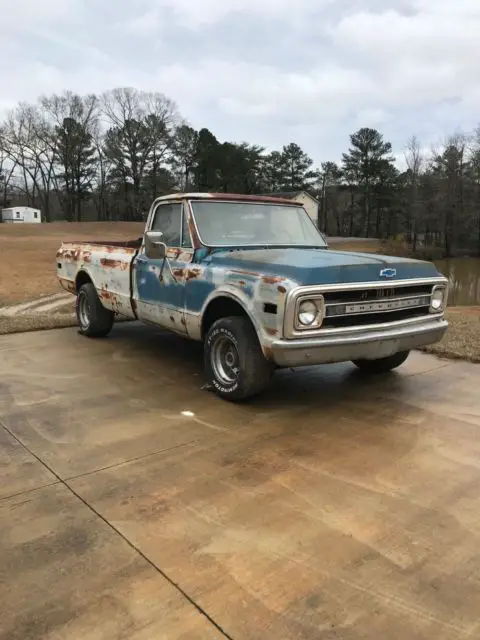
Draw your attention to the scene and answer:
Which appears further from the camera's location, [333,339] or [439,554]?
[333,339]

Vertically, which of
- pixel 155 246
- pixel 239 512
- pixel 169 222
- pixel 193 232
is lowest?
pixel 239 512

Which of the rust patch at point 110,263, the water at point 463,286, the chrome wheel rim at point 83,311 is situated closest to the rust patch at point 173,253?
the rust patch at point 110,263

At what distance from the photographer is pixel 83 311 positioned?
25.1 ft

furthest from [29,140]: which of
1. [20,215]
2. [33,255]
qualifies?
[33,255]

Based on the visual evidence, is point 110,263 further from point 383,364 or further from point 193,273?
point 383,364

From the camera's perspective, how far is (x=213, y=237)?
212 inches

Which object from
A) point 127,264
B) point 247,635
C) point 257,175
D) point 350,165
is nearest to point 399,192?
point 350,165

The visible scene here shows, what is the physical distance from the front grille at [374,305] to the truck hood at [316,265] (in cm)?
11

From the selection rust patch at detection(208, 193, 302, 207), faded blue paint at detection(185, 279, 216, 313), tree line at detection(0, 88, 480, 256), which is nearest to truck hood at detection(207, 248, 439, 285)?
faded blue paint at detection(185, 279, 216, 313)

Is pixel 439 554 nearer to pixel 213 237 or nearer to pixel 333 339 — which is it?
pixel 333 339

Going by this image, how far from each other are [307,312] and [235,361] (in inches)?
36.1

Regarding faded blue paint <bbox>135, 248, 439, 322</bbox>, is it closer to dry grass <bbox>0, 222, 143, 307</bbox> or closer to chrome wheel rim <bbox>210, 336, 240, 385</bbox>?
chrome wheel rim <bbox>210, 336, 240, 385</bbox>

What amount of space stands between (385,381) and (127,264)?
10.6 feet

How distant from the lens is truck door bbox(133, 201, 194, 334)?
5.38m
